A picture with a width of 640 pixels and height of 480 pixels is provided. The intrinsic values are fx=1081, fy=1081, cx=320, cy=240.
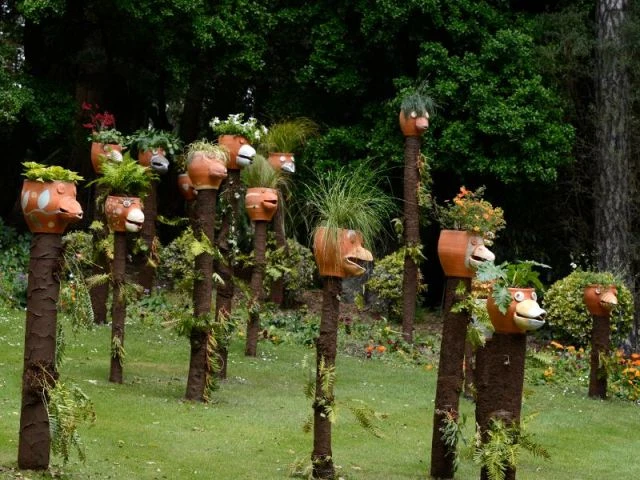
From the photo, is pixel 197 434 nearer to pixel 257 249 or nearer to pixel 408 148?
pixel 257 249

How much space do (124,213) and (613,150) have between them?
11.3 metres

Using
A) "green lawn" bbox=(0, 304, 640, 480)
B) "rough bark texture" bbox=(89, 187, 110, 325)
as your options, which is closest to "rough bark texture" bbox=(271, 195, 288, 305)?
"green lawn" bbox=(0, 304, 640, 480)

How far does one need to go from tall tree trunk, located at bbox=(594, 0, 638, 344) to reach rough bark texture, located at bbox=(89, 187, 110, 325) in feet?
31.6

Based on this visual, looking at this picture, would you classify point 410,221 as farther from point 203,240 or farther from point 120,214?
point 203,240

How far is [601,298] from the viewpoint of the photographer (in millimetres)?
13922

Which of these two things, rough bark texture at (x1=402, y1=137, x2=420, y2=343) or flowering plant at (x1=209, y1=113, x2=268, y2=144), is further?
rough bark texture at (x1=402, y1=137, x2=420, y2=343)

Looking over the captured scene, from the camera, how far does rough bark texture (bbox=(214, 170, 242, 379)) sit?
12.3 meters

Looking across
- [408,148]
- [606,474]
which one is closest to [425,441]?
[606,474]

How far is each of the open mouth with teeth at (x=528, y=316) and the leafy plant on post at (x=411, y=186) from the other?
8.93 metres

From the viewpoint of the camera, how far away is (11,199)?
23.8m

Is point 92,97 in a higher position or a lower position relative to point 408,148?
higher

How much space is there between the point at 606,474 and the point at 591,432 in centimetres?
218

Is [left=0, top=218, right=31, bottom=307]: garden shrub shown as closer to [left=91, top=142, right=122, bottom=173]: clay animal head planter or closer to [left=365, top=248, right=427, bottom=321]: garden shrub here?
[left=91, top=142, right=122, bottom=173]: clay animal head planter

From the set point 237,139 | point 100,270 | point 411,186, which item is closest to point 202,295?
point 237,139
